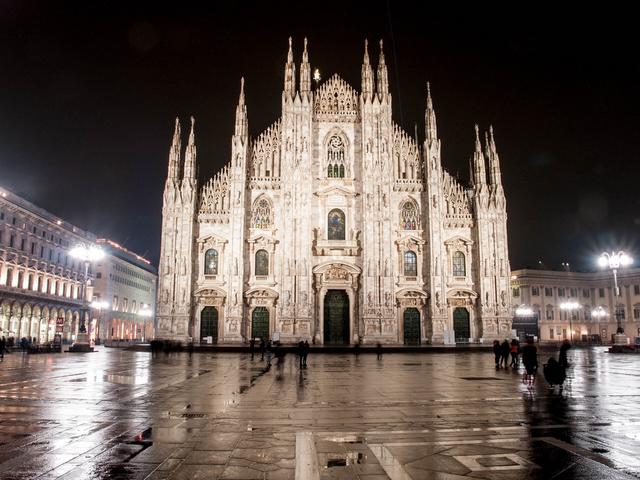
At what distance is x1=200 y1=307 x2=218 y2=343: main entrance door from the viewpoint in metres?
49.3

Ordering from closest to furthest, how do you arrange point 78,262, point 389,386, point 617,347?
point 389,386, point 617,347, point 78,262

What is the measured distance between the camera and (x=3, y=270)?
171 ft

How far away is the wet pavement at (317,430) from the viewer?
7031 mm

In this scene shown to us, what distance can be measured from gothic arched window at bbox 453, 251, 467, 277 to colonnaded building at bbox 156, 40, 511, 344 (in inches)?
3.8

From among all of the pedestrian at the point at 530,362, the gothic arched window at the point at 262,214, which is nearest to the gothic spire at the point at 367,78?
the gothic arched window at the point at 262,214

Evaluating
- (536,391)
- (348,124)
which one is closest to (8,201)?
(348,124)

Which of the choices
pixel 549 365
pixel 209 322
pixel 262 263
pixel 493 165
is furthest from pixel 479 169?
pixel 549 365

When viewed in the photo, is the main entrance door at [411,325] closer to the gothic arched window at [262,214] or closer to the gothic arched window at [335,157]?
the gothic arched window at [335,157]

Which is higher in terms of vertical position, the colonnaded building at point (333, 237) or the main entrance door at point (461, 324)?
the colonnaded building at point (333, 237)

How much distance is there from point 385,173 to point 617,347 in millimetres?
23629

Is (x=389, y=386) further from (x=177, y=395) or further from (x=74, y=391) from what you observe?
(x=74, y=391)

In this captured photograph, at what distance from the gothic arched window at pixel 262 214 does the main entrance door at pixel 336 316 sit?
28.2 ft

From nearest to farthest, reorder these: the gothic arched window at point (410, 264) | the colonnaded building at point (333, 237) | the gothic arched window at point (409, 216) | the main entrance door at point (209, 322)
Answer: the colonnaded building at point (333, 237), the main entrance door at point (209, 322), the gothic arched window at point (410, 264), the gothic arched window at point (409, 216)

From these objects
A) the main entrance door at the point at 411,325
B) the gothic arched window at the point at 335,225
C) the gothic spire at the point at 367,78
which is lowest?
the main entrance door at the point at 411,325
